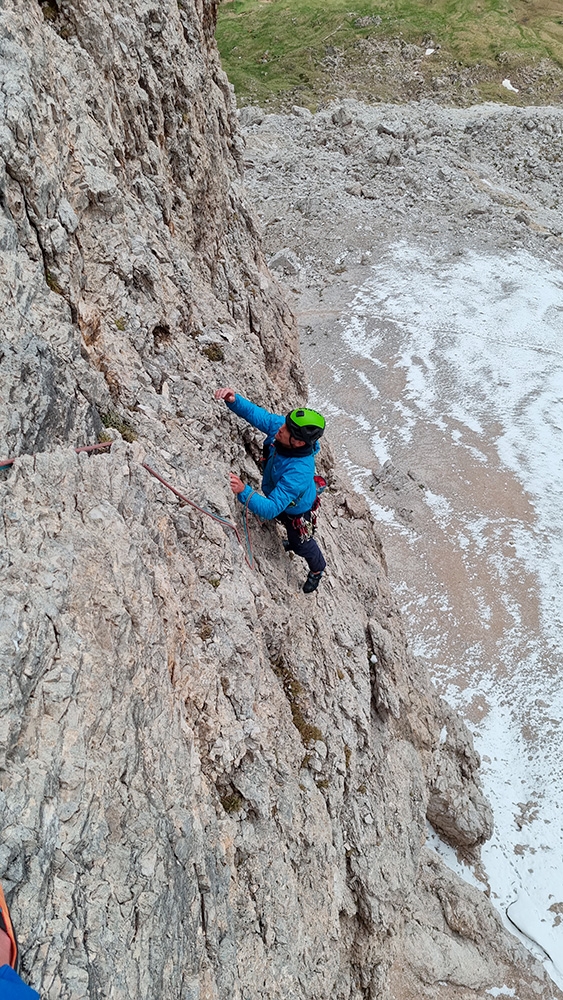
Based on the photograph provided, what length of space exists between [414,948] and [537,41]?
94344mm

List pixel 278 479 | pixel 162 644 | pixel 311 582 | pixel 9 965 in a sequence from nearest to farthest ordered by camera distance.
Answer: pixel 9 965 → pixel 162 644 → pixel 278 479 → pixel 311 582

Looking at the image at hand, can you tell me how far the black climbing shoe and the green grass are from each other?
61125 millimetres

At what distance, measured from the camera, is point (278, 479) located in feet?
25.7

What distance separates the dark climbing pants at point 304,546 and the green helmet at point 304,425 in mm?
1222

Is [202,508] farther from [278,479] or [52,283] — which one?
[52,283]

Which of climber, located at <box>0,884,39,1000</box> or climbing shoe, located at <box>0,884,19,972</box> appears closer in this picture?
Result: climber, located at <box>0,884,39,1000</box>

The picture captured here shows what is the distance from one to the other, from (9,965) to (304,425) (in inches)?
216

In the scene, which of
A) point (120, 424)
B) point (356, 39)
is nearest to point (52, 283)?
point (120, 424)

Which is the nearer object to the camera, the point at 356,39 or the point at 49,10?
the point at 49,10

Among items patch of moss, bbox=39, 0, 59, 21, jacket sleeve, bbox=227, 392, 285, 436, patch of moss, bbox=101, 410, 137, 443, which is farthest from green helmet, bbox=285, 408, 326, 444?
patch of moss, bbox=39, 0, 59, 21

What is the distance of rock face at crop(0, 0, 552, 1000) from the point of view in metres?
3.92

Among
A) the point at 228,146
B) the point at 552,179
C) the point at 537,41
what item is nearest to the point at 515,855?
the point at 228,146

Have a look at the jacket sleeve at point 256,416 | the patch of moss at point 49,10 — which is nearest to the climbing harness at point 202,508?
the jacket sleeve at point 256,416

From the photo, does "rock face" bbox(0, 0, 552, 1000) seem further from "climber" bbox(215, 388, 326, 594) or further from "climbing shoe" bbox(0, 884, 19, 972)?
"climber" bbox(215, 388, 326, 594)
